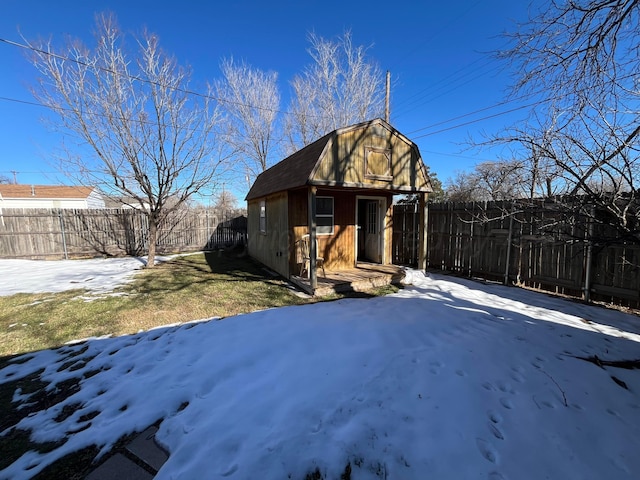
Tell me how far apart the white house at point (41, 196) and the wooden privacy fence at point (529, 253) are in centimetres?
2714

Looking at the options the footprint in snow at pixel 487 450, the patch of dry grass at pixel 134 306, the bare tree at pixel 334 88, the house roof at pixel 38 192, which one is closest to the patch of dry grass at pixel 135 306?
the patch of dry grass at pixel 134 306

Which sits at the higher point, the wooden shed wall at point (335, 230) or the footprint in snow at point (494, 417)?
the wooden shed wall at point (335, 230)

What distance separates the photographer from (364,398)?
8.19ft

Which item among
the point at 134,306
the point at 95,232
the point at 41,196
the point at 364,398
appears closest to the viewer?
the point at 364,398

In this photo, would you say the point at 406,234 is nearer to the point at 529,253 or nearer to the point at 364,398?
the point at 529,253

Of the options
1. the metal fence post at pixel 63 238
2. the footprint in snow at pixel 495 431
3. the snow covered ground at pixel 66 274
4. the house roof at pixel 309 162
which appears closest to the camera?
the footprint in snow at pixel 495 431

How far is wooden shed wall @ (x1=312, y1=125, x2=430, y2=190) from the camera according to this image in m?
5.97

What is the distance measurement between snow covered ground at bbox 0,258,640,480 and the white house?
26.5 meters

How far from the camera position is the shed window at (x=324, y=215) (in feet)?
25.3

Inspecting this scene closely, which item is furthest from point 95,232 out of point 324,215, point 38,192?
point 38,192

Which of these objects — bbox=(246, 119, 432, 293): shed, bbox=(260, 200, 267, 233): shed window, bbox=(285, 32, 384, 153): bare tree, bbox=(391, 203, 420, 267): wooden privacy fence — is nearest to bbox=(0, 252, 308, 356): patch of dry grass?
bbox=(246, 119, 432, 293): shed

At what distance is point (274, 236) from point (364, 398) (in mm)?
6221

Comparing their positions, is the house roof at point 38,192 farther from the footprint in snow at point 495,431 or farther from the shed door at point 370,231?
the footprint in snow at point 495,431

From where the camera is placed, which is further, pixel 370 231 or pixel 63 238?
pixel 63 238
